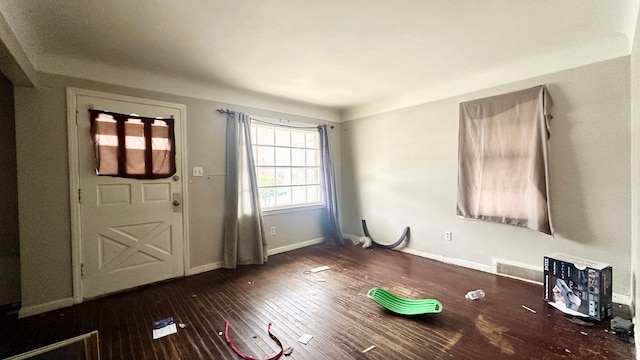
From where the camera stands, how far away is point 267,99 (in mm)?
3900

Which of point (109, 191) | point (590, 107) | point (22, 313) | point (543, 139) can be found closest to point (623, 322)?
point (543, 139)

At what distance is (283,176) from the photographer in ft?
14.1

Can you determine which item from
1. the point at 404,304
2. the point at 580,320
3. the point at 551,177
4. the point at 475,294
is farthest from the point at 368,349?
the point at 551,177

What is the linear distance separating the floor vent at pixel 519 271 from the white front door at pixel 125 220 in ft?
12.6

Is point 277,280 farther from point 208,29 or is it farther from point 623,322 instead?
point 623,322

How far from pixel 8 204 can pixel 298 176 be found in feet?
11.0

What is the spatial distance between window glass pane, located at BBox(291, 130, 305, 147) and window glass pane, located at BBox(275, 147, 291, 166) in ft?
0.57

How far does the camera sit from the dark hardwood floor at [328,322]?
1.81 metres

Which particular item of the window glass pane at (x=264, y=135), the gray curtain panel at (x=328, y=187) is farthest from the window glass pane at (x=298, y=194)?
the window glass pane at (x=264, y=135)

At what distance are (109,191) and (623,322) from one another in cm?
470

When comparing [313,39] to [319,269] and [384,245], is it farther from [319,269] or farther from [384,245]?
[384,245]

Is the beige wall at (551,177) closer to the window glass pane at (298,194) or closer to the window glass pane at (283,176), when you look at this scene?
the window glass pane at (298,194)

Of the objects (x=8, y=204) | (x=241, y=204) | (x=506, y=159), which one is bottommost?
(x=241, y=204)

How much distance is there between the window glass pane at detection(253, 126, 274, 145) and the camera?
396 cm
